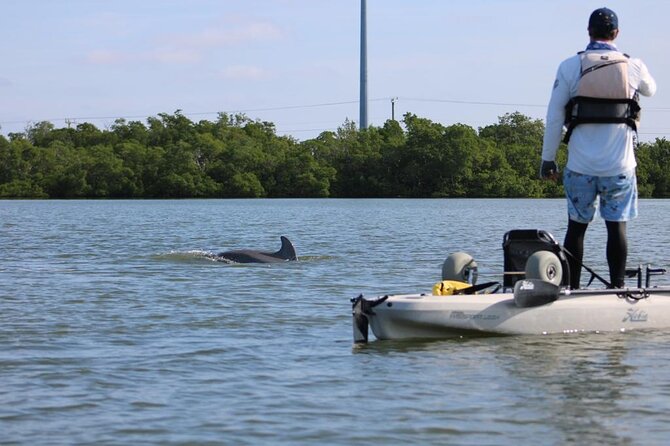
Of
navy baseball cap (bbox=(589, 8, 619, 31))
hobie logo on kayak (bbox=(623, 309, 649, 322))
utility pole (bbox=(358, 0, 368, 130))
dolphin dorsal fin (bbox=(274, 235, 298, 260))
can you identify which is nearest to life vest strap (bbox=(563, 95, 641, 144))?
navy baseball cap (bbox=(589, 8, 619, 31))

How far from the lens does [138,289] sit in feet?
53.9

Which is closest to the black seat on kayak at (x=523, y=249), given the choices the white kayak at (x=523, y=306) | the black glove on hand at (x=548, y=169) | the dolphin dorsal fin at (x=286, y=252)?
the white kayak at (x=523, y=306)

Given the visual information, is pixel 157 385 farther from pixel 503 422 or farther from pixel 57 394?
pixel 503 422

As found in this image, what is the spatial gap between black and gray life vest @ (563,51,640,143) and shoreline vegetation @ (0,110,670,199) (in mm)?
107346

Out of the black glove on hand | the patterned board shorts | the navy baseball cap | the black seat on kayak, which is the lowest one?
the black seat on kayak

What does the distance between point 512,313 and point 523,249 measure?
84cm

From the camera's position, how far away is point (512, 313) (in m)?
10.0

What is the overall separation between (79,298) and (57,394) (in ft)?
21.9

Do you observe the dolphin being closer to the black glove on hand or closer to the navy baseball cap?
the black glove on hand

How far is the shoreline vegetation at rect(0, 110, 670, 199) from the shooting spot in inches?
4631

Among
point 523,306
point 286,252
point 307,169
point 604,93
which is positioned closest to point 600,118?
point 604,93

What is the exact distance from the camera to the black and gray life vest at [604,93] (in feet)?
31.9

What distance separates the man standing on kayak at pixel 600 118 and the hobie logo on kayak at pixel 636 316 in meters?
0.95

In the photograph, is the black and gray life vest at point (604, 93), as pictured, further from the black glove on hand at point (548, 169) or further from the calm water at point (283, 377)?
the calm water at point (283, 377)
